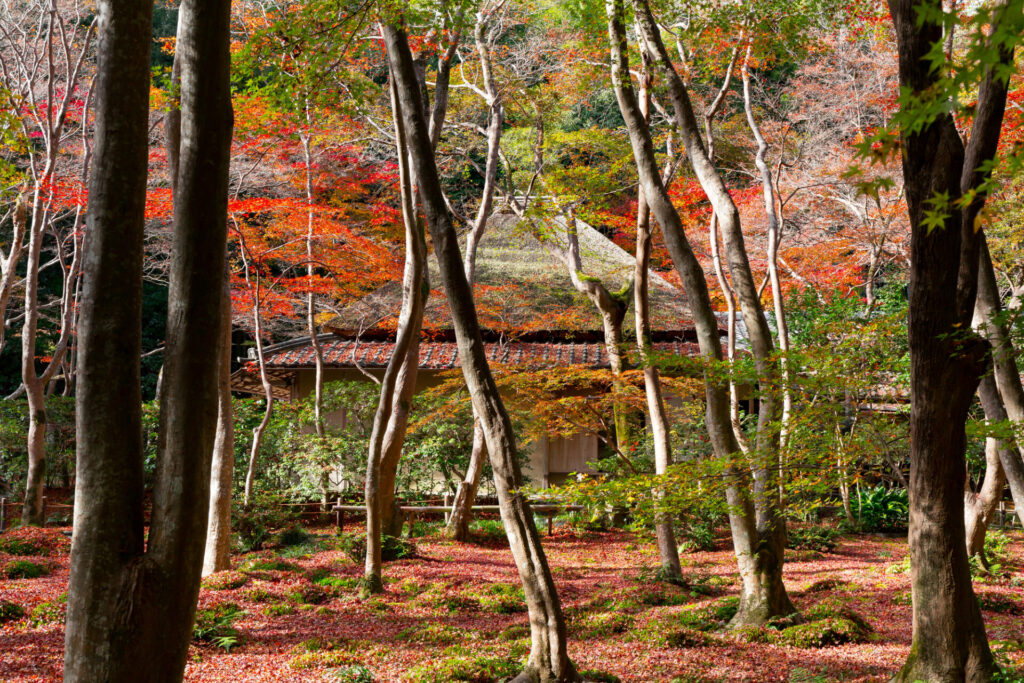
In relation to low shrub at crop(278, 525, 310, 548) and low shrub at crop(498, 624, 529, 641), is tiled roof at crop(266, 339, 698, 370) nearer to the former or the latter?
low shrub at crop(278, 525, 310, 548)

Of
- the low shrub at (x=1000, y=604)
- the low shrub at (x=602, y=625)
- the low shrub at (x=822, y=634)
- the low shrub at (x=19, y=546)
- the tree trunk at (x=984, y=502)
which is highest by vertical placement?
the tree trunk at (x=984, y=502)

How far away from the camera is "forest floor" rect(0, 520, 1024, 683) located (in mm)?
6188

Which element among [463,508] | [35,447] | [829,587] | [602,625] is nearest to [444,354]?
[463,508]

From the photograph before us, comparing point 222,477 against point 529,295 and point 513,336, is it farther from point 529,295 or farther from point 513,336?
point 529,295

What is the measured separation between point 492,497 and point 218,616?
922cm

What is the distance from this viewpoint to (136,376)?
3047 millimetres

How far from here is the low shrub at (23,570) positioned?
963cm

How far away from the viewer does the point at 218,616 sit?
7.56 meters

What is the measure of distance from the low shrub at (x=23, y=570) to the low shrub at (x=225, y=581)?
2.43 m

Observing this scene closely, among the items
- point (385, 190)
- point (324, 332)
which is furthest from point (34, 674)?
point (385, 190)

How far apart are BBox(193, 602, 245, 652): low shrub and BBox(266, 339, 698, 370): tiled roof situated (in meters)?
8.70

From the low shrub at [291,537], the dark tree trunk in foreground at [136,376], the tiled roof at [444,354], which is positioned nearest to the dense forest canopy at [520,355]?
the dark tree trunk in foreground at [136,376]

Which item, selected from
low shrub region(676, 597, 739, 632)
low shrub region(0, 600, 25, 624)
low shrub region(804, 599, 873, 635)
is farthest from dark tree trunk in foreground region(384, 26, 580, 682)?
low shrub region(0, 600, 25, 624)

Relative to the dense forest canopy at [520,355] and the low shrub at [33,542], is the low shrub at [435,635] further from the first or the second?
the low shrub at [33,542]
